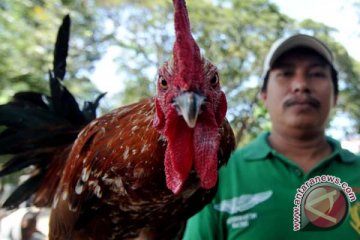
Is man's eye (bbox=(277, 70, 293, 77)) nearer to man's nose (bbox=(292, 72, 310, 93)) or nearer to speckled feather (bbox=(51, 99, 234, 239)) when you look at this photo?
man's nose (bbox=(292, 72, 310, 93))

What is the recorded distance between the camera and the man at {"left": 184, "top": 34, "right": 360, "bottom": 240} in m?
2.14

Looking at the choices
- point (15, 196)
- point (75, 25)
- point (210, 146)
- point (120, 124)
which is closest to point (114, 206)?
point (120, 124)

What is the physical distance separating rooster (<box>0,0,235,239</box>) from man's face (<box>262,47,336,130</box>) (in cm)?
58

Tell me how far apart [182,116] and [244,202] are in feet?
2.63

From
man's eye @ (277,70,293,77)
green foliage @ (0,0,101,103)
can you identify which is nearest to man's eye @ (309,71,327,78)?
man's eye @ (277,70,293,77)

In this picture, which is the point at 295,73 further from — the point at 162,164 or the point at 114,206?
the point at 114,206

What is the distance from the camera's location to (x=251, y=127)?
12.0 meters

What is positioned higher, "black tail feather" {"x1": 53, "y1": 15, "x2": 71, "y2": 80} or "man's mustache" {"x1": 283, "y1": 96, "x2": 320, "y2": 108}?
"black tail feather" {"x1": 53, "y1": 15, "x2": 71, "y2": 80}

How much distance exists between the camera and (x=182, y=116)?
65.6 inches

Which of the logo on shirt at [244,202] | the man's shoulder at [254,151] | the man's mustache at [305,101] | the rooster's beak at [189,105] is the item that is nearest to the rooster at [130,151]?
the rooster's beak at [189,105]

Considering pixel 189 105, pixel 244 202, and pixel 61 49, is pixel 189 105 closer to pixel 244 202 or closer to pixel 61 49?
Result: pixel 244 202

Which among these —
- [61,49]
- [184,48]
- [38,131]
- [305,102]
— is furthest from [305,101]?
[38,131]

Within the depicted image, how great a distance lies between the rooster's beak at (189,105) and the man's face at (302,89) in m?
0.99

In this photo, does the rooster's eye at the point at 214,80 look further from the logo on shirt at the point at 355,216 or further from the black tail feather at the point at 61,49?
the black tail feather at the point at 61,49
